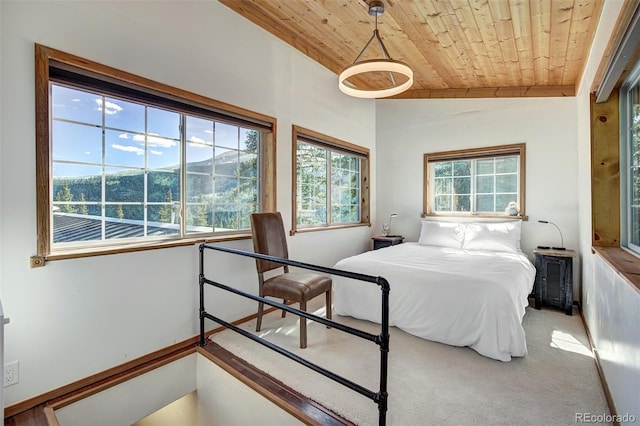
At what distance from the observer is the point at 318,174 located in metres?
4.16

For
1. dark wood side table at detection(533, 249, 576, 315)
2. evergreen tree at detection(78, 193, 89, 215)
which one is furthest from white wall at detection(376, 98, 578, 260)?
evergreen tree at detection(78, 193, 89, 215)

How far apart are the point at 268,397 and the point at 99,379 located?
3.65ft

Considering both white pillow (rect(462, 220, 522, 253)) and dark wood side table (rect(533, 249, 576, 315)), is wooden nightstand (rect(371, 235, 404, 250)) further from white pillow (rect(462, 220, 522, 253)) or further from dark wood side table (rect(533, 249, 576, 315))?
dark wood side table (rect(533, 249, 576, 315))

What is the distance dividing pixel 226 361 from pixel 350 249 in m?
2.59

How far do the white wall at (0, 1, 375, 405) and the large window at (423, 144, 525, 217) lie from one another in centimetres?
250

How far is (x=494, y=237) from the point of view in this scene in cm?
379

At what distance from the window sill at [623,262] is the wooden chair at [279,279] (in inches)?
71.2

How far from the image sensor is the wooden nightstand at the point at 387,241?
4.57 meters

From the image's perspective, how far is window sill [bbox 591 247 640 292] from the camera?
1.38 m

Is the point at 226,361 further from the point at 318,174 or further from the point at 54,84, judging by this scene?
the point at 318,174

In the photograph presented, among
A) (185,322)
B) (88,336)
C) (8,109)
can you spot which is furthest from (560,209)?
(8,109)

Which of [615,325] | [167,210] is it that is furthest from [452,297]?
[167,210]

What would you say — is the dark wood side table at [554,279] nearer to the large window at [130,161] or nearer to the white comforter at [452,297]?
the white comforter at [452,297]

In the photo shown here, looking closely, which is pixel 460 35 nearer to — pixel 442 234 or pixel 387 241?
pixel 442 234
